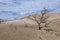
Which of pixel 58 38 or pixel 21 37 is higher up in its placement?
pixel 21 37

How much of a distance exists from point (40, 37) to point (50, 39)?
0.50 feet

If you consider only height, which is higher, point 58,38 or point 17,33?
point 17,33

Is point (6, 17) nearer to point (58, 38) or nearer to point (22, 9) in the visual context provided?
point (22, 9)

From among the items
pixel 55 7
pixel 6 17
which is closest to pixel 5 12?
pixel 6 17

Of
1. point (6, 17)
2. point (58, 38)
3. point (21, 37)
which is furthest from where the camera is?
point (6, 17)

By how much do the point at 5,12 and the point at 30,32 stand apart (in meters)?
1.64

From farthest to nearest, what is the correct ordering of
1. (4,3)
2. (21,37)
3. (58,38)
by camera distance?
(4,3) → (58,38) → (21,37)

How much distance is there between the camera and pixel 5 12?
140 inches

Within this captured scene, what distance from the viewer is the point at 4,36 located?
1896 mm

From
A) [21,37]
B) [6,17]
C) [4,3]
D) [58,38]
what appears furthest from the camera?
[4,3]

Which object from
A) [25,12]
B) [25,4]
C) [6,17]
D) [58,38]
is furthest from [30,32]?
[25,4]

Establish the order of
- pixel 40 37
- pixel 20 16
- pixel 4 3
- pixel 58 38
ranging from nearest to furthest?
pixel 40 37, pixel 58 38, pixel 20 16, pixel 4 3

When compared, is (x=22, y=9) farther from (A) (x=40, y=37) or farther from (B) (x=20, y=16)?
(A) (x=40, y=37)

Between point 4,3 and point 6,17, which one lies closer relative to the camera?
point 6,17
